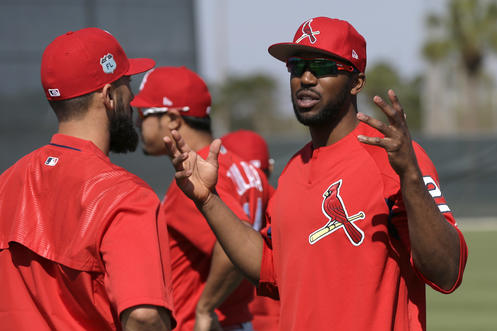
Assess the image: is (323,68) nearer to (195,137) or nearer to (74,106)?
(74,106)

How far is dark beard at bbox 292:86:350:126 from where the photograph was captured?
336 cm

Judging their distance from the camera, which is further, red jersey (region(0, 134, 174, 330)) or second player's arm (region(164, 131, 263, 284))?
second player's arm (region(164, 131, 263, 284))

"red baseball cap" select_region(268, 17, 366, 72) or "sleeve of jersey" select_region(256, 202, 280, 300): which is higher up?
"red baseball cap" select_region(268, 17, 366, 72)

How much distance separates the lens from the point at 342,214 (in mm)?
3137

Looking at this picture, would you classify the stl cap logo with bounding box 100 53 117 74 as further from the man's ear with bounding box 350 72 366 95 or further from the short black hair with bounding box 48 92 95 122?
the man's ear with bounding box 350 72 366 95

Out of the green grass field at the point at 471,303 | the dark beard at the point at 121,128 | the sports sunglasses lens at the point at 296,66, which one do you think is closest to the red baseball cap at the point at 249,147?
the green grass field at the point at 471,303

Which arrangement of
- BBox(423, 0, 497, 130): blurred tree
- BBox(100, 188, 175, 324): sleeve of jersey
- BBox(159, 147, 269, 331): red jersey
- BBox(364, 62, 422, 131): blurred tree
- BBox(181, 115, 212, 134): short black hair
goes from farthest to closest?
BBox(364, 62, 422, 131): blurred tree
BBox(423, 0, 497, 130): blurred tree
BBox(181, 115, 212, 134): short black hair
BBox(159, 147, 269, 331): red jersey
BBox(100, 188, 175, 324): sleeve of jersey

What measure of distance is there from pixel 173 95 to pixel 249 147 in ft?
7.22

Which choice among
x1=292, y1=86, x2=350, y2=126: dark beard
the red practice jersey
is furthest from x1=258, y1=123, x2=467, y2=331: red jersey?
the red practice jersey

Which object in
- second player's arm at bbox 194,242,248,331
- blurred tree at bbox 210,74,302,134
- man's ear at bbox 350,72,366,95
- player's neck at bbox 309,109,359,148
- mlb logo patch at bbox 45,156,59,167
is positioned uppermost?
man's ear at bbox 350,72,366,95

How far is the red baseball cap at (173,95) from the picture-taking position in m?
4.79

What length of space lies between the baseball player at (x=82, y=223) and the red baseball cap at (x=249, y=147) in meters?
3.70

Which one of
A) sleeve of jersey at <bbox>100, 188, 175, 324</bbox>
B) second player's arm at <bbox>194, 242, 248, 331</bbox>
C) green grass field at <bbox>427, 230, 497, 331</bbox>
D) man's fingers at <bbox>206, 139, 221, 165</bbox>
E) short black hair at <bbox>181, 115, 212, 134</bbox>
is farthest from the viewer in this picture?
green grass field at <bbox>427, 230, 497, 331</bbox>

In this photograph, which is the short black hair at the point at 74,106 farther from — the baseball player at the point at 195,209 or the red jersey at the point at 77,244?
the baseball player at the point at 195,209
